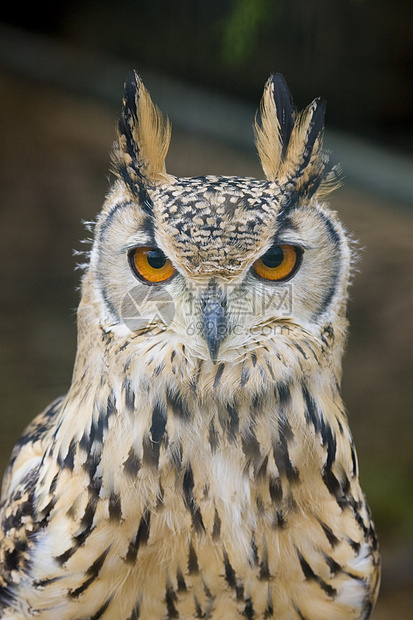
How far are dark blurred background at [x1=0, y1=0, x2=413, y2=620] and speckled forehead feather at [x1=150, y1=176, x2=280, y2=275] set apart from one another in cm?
28

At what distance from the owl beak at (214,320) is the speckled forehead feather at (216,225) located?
4cm

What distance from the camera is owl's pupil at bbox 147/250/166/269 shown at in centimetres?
98

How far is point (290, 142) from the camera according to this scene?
1.04 meters

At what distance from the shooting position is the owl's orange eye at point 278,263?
0.98m

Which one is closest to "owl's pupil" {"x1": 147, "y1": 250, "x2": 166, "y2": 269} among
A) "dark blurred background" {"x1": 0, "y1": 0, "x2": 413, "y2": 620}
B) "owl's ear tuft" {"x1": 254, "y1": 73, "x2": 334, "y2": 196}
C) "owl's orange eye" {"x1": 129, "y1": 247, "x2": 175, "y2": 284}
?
"owl's orange eye" {"x1": 129, "y1": 247, "x2": 175, "y2": 284}

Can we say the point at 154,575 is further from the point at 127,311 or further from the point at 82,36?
the point at 82,36

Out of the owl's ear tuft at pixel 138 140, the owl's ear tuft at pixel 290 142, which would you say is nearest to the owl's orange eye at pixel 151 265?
the owl's ear tuft at pixel 138 140

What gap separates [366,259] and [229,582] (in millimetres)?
1658

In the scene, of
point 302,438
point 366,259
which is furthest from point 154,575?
point 366,259

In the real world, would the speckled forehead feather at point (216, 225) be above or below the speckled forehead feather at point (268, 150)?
below

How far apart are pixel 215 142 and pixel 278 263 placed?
2.72 ft

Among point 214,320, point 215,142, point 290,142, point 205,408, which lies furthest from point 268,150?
point 215,142

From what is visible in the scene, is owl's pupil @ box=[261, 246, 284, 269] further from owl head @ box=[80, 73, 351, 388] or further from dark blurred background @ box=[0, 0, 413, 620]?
dark blurred background @ box=[0, 0, 413, 620]

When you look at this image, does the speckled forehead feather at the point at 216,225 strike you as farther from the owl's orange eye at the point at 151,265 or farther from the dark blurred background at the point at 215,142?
the dark blurred background at the point at 215,142
